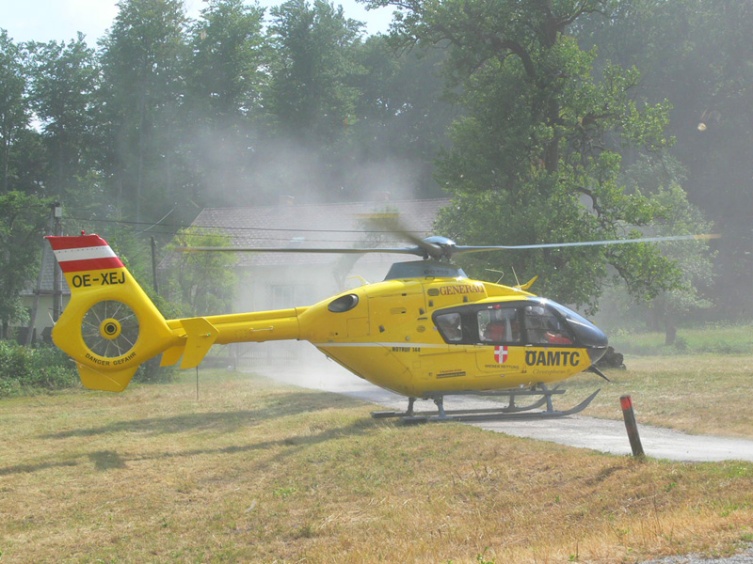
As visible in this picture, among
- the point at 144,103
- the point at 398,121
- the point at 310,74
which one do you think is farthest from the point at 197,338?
the point at 398,121

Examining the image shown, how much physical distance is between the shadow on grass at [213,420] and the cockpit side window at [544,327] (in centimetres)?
589

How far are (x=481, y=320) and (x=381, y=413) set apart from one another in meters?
3.14

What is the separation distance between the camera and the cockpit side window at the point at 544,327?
56.0 feet

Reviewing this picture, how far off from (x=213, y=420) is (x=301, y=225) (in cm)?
2935

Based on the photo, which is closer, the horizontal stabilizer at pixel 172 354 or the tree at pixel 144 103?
the horizontal stabilizer at pixel 172 354

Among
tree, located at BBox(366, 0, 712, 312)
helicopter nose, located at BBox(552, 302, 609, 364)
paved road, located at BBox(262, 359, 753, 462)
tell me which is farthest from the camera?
tree, located at BBox(366, 0, 712, 312)

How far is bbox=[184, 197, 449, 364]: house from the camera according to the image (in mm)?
43688

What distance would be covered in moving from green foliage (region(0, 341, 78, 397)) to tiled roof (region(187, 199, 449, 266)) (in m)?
15.3

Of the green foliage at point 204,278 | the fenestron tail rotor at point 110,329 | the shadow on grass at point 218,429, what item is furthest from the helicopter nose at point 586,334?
the green foliage at point 204,278

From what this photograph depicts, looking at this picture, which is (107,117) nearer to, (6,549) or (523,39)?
(523,39)

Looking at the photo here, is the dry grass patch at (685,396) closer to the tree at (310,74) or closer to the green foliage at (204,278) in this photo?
the green foliage at (204,278)

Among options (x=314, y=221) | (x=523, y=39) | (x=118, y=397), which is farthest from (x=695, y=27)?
(x=118, y=397)

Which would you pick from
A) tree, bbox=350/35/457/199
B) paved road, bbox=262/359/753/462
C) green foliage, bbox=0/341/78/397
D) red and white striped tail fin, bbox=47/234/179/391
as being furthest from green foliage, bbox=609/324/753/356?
red and white striped tail fin, bbox=47/234/179/391

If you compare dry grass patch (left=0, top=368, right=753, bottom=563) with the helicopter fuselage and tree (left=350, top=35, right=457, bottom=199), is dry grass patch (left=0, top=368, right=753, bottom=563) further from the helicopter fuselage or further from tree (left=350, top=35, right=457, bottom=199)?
tree (left=350, top=35, right=457, bottom=199)
